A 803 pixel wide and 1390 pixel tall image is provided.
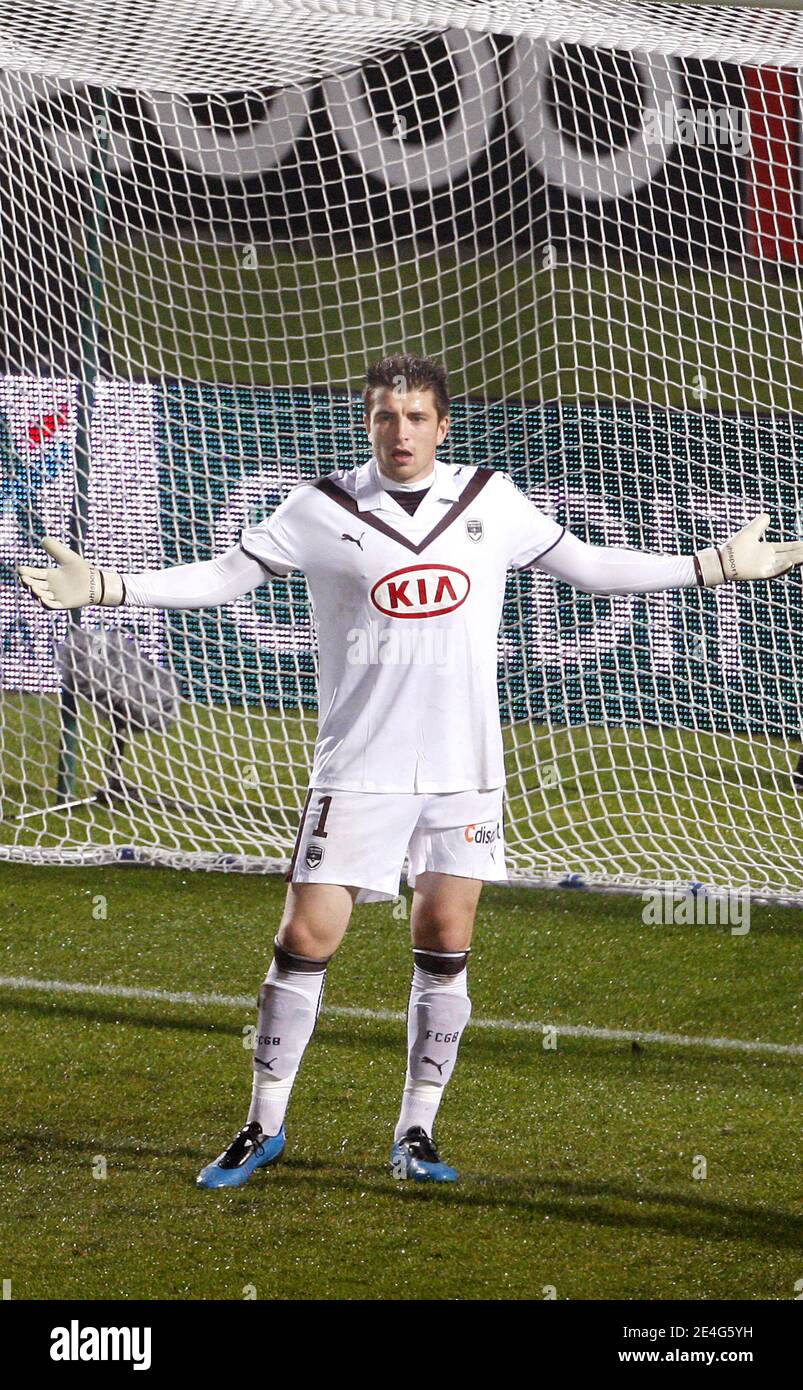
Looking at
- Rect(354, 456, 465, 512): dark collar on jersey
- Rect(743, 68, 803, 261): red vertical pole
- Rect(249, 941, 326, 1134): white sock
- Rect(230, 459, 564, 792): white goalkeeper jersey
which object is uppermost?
Rect(743, 68, 803, 261): red vertical pole

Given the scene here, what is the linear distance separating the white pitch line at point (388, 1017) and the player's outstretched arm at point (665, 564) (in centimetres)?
164

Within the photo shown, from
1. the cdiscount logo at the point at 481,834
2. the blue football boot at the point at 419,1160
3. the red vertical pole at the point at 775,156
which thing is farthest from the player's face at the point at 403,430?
the red vertical pole at the point at 775,156

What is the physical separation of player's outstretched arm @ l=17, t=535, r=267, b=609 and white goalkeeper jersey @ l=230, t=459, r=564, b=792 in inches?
2.4

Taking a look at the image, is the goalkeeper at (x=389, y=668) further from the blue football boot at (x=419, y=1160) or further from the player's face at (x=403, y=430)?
the blue football boot at (x=419, y=1160)

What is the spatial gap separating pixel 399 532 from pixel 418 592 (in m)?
0.14

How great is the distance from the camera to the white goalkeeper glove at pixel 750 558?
386 cm

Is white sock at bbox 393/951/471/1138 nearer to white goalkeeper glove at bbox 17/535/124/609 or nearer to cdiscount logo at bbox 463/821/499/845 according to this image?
cdiscount logo at bbox 463/821/499/845

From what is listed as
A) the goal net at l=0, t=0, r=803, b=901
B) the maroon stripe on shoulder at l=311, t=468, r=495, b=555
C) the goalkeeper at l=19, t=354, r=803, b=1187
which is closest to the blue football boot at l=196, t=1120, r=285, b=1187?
the goalkeeper at l=19, t=354, r=803, b=1187

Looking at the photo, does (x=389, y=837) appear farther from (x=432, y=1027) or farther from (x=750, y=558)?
(x=750, y=558)

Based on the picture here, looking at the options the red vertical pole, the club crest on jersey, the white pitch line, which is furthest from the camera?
the red vertical pole

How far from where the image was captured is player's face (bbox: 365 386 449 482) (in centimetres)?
361

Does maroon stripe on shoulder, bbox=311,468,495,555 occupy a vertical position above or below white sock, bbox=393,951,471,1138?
above

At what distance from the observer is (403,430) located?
11.9ft

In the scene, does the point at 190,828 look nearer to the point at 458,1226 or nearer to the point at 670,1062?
the point at 670,1062
